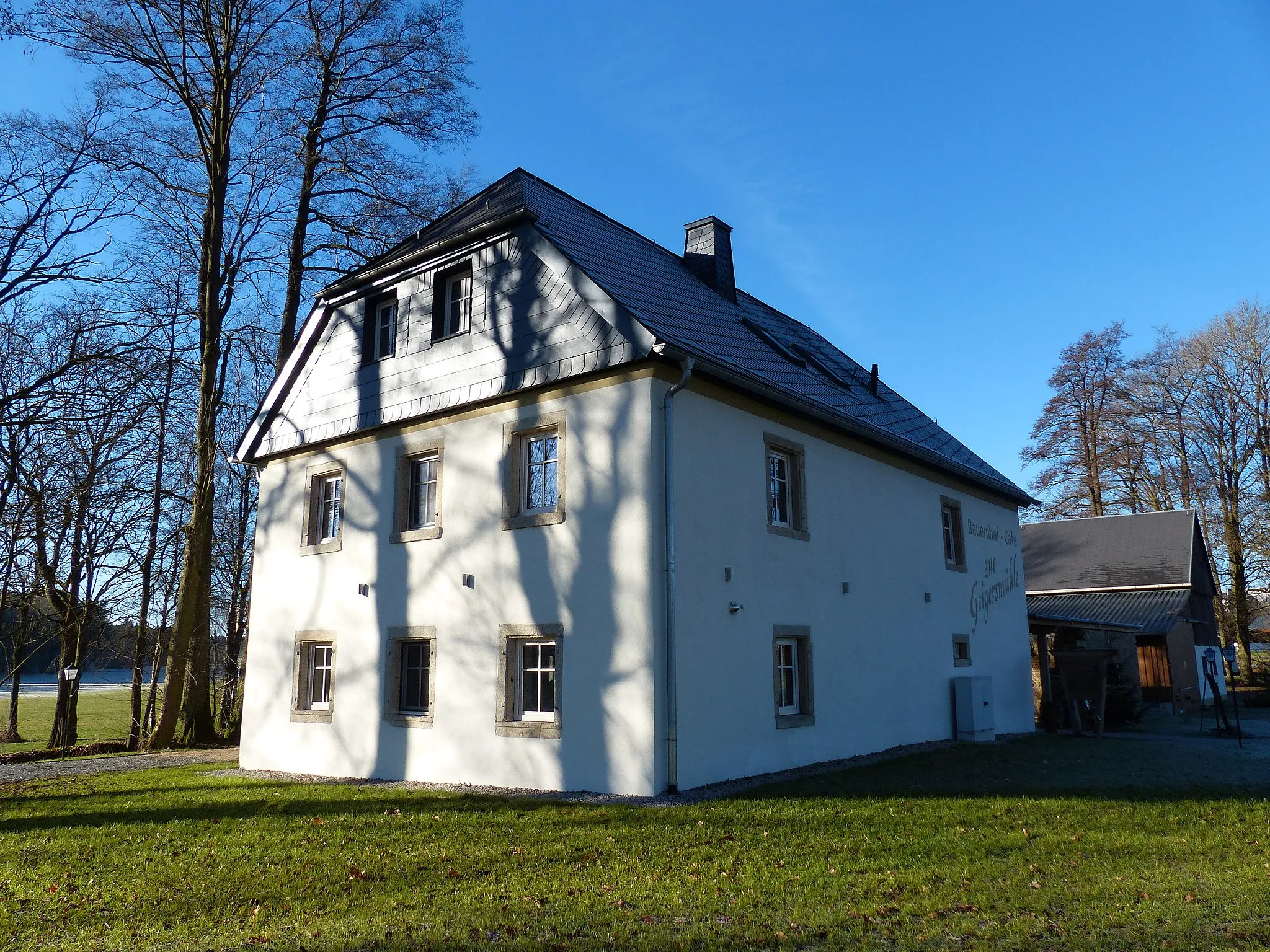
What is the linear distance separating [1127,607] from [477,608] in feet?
88.6

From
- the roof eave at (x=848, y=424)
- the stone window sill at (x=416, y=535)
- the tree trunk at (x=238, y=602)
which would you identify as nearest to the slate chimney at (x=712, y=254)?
the roof eave at (x=848, y=424)

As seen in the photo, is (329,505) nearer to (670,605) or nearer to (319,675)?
(319,675)

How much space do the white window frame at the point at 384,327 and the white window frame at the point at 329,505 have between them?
204cm

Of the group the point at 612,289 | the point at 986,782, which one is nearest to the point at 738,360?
the point at 612,289

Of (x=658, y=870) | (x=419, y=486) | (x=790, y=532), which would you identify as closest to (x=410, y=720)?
(x=419, y=486)

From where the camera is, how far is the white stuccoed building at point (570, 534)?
10.6 meters

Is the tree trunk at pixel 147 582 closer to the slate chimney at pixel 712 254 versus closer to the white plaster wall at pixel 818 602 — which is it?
the slate chimney at pixel 712 254

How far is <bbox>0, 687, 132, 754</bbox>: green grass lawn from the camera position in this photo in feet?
81.9

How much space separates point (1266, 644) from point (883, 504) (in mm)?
34132

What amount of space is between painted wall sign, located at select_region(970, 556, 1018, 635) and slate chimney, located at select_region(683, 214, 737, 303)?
760 centimetres

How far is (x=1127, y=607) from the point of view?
31.0 metres

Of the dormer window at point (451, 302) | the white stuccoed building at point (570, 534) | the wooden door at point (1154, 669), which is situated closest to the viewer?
the white stuccoed building at point (570, 534)

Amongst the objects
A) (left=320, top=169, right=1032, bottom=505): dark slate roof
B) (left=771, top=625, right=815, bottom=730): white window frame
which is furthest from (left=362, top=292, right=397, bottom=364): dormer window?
(left=771, top=625, right=815, bottom=730): white window frame

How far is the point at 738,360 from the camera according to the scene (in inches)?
479
